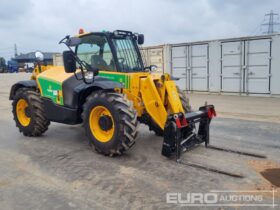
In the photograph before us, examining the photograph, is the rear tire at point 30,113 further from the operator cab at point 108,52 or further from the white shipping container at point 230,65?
the white shipping container at point 230,65

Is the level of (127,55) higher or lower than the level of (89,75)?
higher

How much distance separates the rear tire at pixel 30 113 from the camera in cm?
668

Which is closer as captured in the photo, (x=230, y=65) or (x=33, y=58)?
(x=33, y=58)

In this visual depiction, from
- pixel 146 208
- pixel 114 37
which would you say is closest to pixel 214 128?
pixel 114 37

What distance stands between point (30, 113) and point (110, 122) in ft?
7.81

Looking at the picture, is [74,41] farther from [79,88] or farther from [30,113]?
[30,113]

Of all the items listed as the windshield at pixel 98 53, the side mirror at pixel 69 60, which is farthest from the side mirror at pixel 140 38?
the side mirror at pixel 69 60

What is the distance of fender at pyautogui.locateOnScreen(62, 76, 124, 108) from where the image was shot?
5.45 m

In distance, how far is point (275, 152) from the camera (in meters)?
5.55

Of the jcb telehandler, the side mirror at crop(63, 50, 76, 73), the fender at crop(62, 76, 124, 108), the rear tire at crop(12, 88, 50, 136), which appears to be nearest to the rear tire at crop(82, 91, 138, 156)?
the jcb telehandler

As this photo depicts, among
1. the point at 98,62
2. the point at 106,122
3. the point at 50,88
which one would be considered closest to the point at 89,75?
the point at 98,62

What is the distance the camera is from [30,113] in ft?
22.2

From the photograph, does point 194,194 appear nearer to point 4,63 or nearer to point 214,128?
point 214,128

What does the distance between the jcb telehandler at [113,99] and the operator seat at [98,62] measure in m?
0.02
